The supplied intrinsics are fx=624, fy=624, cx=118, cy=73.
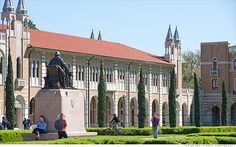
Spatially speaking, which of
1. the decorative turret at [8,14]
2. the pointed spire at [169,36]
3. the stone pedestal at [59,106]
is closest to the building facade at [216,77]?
the pointed spire at [169,36]

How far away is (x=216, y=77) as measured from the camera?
83.7m

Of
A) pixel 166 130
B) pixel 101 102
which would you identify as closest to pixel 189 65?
pixel 101 102

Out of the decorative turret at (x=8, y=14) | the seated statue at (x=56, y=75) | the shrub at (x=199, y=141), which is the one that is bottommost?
the shrub at (x=199, y=141)

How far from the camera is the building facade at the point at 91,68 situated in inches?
2184

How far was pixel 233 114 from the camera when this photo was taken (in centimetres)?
8331

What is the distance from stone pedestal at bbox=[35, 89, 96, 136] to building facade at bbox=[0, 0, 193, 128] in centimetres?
2384

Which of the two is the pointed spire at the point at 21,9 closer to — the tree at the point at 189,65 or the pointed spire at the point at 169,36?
the pointed spire at the point at 169,36

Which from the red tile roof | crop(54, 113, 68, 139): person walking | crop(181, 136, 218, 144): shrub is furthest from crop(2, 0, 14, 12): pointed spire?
crop(181, 136, 218, 144): shrub

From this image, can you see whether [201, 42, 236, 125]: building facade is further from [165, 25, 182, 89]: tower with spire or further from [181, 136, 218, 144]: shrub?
[181, 136, 218, 144]: shrub

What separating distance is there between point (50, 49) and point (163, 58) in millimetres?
24954

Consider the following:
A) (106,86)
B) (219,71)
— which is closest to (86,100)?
(106,86)

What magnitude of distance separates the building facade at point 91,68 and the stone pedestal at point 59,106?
2384 centimetres

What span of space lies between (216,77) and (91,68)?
79.4ft

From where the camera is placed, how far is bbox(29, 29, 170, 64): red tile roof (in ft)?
197
